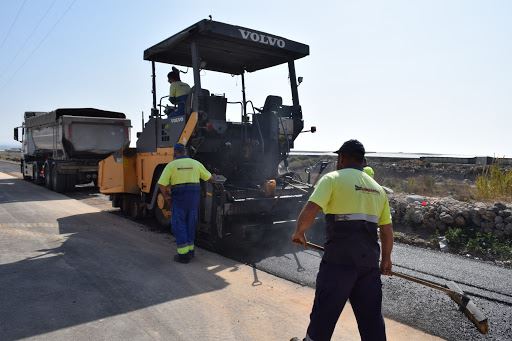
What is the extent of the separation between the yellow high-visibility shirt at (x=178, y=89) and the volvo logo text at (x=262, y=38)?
4.32 ft

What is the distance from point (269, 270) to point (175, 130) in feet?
9.18

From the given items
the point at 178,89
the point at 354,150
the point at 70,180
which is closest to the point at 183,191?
the point at 178,89

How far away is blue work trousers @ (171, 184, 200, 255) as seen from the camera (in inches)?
227

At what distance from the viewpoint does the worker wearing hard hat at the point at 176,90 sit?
22.4ft

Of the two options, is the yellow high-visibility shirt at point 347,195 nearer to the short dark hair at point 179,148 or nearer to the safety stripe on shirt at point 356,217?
the safety stripe on shirt at point 356,217

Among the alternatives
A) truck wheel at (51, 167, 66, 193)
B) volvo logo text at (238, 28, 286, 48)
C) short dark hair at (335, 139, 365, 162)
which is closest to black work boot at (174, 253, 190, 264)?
volvo logo text at (238, 28, 286, 48)

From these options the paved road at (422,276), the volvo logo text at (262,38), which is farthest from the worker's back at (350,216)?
the volvo logo text at (262,38)

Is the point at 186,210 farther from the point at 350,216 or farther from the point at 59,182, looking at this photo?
the point at 59,182

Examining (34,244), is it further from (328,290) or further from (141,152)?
(328,290)

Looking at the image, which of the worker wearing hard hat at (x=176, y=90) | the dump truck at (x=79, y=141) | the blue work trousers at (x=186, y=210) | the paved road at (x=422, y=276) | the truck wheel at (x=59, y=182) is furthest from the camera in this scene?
the truck wheel at (x=59, y=182)

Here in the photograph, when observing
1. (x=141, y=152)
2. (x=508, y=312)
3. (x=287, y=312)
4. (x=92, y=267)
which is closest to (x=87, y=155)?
(x=141, y=152)

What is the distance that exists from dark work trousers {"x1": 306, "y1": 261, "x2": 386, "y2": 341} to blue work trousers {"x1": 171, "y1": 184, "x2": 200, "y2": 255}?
3.23m

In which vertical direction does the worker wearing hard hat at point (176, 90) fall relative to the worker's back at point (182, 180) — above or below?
above

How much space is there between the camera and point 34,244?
654 cm
